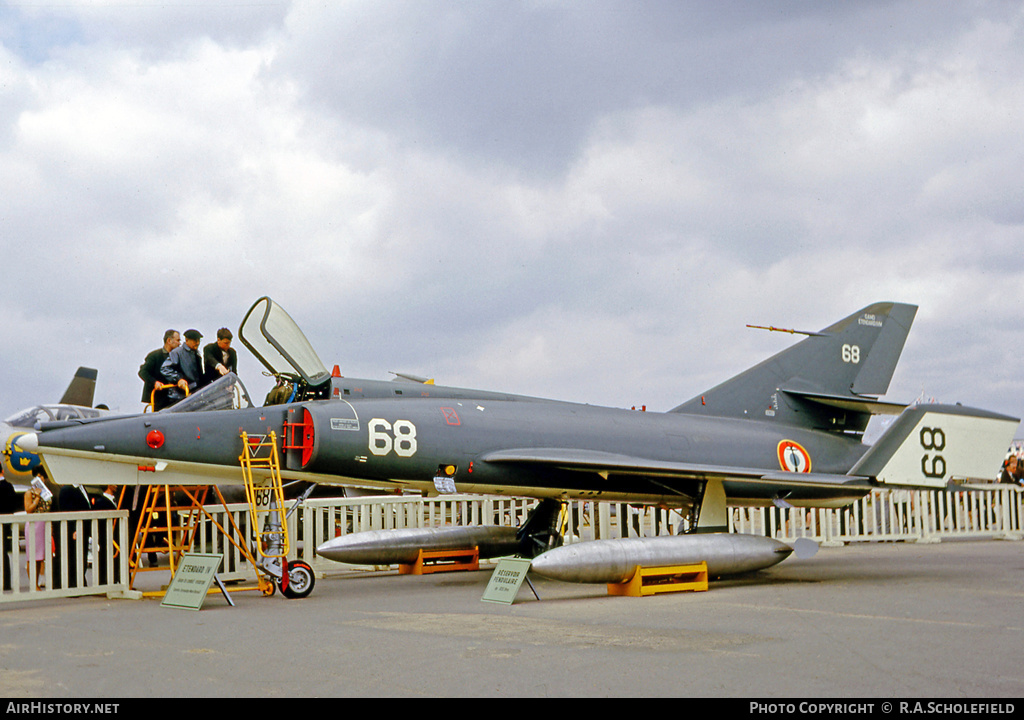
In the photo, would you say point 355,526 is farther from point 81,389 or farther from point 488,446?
point 81,389

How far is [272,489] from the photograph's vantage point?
31.7ft

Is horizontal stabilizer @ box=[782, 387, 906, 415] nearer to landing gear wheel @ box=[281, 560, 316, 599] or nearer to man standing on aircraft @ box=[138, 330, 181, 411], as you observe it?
landing gear wheel @ box=[281, 560, 316, 599]

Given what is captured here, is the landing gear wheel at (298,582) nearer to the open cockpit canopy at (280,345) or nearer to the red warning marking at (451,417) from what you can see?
the open cockpit canopy at (280,345)

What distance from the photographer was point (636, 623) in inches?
283

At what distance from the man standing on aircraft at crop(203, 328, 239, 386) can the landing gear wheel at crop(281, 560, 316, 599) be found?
9.82 ft

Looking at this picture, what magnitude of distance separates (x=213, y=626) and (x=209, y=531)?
509 centimetres

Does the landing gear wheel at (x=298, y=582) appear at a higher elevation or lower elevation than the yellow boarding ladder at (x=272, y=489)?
lower

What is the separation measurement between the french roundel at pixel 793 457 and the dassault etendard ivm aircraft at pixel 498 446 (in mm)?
23

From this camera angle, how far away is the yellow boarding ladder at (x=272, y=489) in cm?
927

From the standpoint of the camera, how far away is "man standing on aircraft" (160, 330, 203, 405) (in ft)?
34.6

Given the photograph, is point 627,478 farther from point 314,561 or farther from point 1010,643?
point 1010,643

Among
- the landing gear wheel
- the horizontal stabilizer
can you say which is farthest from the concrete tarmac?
the horizontal stabilizer

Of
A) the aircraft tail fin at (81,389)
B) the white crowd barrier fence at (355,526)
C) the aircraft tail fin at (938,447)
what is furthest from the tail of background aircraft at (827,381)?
the aircraft tail fin at (81,389)
